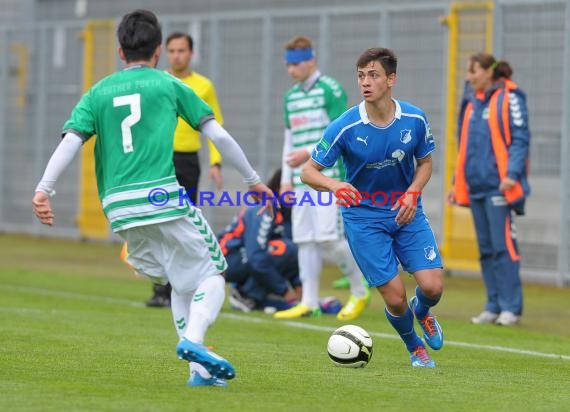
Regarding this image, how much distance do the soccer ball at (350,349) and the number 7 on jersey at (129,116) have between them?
215cm

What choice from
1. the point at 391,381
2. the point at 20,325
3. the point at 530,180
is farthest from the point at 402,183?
the point at 530,180

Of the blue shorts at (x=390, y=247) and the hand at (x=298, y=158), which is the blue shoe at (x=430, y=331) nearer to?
the blue shorts at (x=390, y=247)

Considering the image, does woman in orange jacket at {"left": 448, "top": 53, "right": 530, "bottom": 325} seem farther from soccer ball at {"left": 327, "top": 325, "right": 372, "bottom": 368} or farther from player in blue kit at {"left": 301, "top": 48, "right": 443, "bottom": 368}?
soccer ball at {"left": 327, "top": 325, "right": 372, "bottom": 368}

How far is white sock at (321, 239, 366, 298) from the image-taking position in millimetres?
12133

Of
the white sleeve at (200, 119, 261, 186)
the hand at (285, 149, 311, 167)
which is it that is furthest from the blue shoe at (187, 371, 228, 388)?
the hand at (285, 149, 311, 167)

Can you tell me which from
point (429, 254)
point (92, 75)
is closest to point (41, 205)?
point (429, 254)

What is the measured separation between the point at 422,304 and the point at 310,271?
3.51 metres

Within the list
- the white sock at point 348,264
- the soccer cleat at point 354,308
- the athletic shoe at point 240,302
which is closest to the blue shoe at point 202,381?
the soccer cleat at point 354,308

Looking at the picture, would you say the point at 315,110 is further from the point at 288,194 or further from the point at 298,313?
the point at 298,313

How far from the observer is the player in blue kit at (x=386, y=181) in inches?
335

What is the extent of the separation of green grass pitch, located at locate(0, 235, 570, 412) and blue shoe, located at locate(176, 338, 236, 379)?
0.14 metres

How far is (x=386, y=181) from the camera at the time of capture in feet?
28.4

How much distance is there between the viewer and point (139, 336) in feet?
32.9

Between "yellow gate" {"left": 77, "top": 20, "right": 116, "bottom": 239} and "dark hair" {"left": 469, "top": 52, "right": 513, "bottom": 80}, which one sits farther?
"yellow gate" {"left": 77, "top": 20, "right": 116, "bottom": 239}
